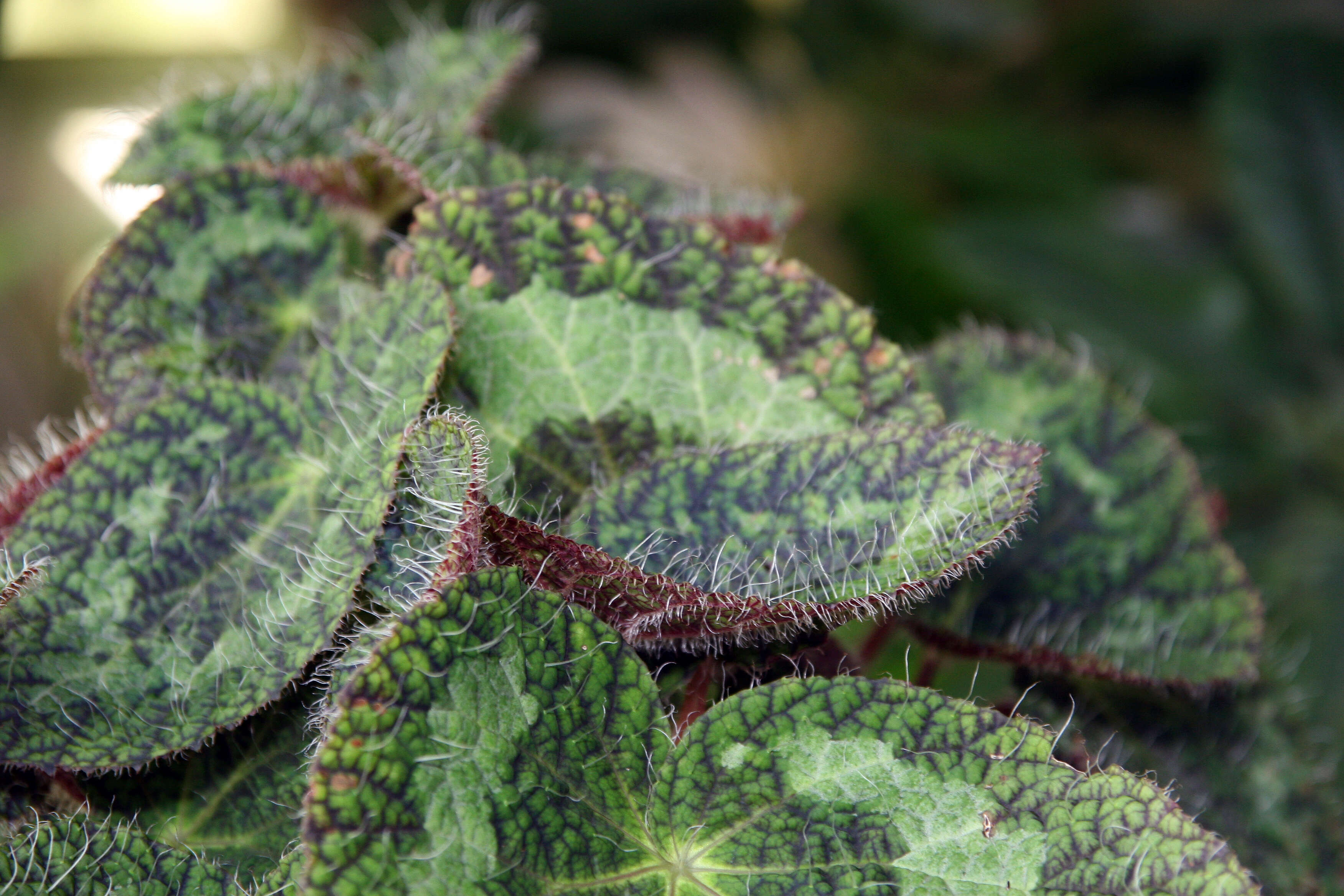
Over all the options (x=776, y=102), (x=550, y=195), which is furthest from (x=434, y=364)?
(x=776, y=102)

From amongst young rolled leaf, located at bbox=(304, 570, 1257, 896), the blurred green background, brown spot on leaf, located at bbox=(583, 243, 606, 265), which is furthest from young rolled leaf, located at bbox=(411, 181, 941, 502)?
the blurred green background

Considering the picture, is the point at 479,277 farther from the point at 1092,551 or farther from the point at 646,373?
the point at 1092,551

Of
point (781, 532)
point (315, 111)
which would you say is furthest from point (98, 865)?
point (315, 111)

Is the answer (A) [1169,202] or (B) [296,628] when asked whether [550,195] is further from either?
(A) [1169,202]

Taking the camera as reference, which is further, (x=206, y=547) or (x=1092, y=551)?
(x=1092, y=551)

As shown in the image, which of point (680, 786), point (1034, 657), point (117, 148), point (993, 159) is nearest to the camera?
point (680, 786)
